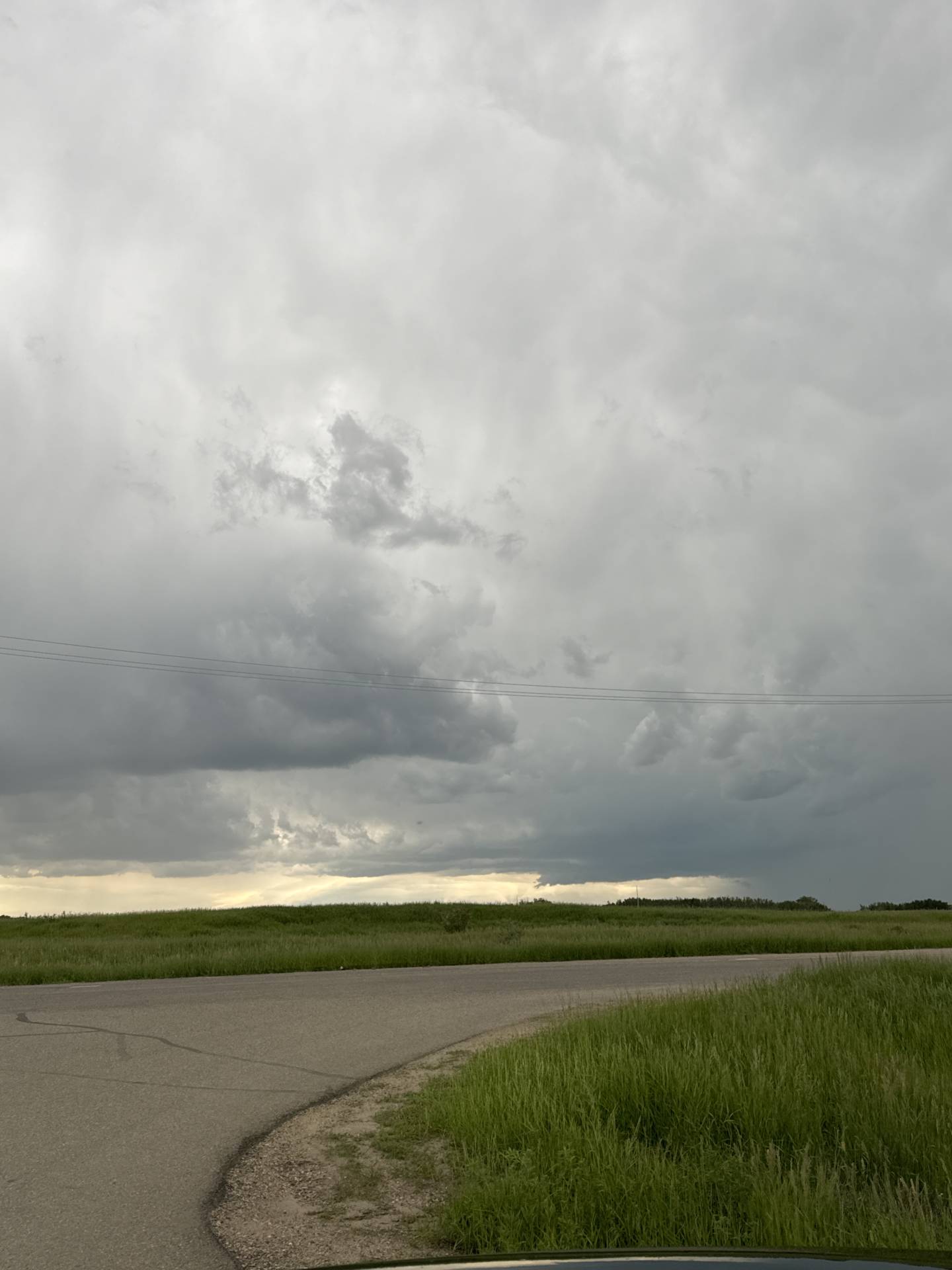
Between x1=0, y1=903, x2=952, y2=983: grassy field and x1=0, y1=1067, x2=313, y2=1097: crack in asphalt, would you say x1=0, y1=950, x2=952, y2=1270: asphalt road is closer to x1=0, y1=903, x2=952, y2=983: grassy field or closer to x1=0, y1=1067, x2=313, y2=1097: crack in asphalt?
x1=0, y1=1067, x2=313, y2=1097: crack in asphalt

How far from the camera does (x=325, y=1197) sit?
621 centimetres

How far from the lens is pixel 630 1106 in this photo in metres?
6.90

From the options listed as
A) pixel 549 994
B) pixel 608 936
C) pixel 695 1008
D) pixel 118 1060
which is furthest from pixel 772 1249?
pixel 608 936

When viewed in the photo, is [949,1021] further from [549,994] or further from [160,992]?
[160,992]

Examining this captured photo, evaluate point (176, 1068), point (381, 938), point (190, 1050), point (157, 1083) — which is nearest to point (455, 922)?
point (381, 938)

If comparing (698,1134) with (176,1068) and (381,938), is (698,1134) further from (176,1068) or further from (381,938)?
(381,938)

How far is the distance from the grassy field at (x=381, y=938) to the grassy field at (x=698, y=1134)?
14.5 m

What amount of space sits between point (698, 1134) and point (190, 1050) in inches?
259

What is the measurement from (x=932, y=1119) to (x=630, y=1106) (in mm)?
1854

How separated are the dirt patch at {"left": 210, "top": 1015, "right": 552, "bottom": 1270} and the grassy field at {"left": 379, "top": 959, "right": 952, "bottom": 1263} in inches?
8.3

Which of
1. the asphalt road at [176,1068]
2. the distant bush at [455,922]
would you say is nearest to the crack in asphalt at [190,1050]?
the asphalt road at [176,1068]

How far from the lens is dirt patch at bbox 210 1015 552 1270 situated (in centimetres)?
524

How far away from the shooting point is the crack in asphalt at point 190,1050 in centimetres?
989

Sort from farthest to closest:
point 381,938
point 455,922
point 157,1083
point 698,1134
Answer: point 455,922 < point 381,938 < point 157,1083 < point 698,1134
